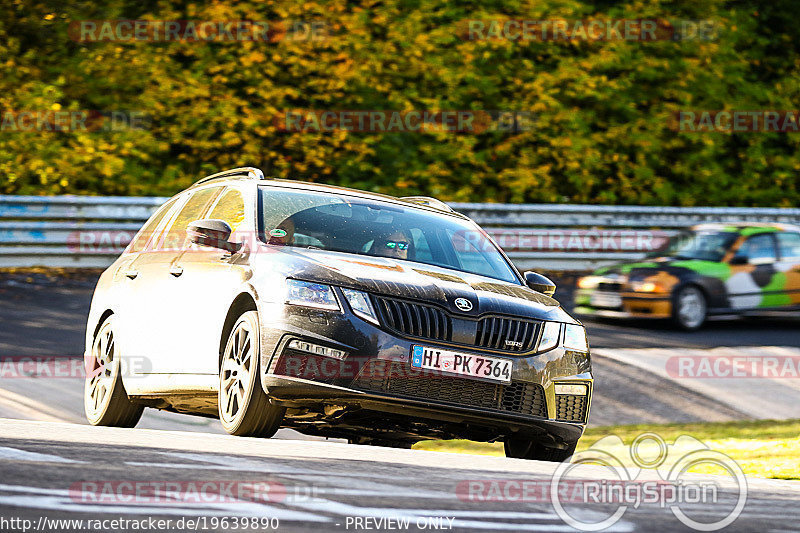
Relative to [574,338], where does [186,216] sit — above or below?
above

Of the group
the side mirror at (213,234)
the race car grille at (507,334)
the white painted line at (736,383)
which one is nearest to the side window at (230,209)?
the side mirror at (213,234)

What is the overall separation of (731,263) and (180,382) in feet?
37.2

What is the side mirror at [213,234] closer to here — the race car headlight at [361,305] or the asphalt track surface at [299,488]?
the race car headlight at [361,305]

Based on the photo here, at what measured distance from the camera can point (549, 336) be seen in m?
7.86

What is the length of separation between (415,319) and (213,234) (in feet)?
4.97

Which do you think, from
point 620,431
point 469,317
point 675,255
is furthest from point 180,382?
point 675,255

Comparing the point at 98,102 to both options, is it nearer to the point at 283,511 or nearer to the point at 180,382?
the point at 180,382

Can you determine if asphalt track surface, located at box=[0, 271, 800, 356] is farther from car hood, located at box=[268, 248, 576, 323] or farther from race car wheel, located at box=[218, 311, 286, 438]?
car hood, located at box=[268, 248, 576, 323]

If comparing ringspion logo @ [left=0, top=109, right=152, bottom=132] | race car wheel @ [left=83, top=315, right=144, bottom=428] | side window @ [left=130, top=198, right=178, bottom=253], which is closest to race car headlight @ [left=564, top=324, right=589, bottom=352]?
race car wheel @ [left=83, top=315, right=144, bottom=428]

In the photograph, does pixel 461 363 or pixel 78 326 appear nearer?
pixel 461 363

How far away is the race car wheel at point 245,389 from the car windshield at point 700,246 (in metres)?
11.5

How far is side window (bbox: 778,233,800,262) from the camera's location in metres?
18.3

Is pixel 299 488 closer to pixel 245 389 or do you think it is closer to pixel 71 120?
pixel 245 389

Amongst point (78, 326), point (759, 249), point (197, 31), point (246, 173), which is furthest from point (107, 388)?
point (197, 31)
